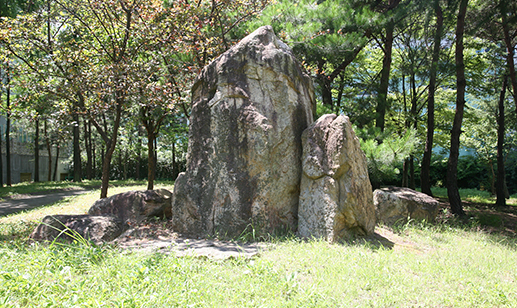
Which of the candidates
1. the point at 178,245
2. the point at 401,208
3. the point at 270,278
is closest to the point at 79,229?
the point at 178,245

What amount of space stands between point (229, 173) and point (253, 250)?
1.28m

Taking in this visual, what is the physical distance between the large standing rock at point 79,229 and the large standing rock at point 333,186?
2729mm

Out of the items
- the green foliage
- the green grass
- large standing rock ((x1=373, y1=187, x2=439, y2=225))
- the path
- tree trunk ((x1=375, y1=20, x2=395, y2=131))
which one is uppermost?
tree trunk ((x1=375, y1=20, x2=395, y2=131))

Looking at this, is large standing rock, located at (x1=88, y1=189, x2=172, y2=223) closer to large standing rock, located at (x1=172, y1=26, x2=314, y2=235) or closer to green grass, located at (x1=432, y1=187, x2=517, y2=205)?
large standing rock, located at (x1=172, y1=26, x2=314, y2=235)

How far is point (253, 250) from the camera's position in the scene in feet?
13.1

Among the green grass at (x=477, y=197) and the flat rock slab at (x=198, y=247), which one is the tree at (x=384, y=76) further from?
the green grass at (x=477, y=197)

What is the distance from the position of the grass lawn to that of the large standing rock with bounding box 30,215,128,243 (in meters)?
0.53

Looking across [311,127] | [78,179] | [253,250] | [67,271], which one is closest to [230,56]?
[311,127]

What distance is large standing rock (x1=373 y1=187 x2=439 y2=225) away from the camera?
593cm

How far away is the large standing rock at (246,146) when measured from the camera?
4742 millimetres

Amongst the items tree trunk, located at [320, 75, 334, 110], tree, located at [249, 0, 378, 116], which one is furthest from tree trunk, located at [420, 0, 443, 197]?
tree trunk, located at [320, 75, 334, 110]

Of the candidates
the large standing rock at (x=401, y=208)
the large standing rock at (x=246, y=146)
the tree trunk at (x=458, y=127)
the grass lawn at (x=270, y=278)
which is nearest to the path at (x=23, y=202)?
the large standing rock at (x=246, y=146)

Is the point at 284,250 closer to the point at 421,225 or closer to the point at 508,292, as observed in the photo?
the point at 508,292

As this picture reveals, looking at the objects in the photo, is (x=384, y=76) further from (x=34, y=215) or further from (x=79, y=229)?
(x=34, y=215)
